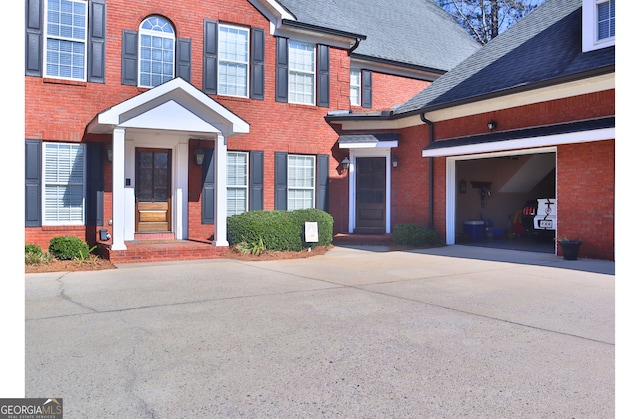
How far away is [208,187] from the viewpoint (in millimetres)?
13680

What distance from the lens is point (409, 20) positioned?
2131cm

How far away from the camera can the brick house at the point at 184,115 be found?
459 inches

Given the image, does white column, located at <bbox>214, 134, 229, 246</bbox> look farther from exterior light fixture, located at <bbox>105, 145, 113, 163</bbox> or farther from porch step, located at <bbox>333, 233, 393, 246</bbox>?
porch step, located at <bbox>333, 233, 393, 246</bbox>

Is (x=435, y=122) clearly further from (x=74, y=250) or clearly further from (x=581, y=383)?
(x=581, y=383)

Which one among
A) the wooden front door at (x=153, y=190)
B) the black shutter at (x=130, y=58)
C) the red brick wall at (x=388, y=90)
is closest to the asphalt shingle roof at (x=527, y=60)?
the red brick wall at (x=388, y=90)

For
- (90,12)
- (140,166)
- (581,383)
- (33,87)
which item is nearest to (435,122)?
(140,166)

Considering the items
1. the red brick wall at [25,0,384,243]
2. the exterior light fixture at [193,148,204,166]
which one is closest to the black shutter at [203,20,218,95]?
the red brick wall at [25,0,384,243]

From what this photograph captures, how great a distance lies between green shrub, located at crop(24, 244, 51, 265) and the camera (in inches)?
405

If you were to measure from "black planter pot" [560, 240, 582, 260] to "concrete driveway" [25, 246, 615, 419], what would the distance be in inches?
89.7

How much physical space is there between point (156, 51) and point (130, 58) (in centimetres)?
75

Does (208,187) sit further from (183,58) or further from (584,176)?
(584,176)

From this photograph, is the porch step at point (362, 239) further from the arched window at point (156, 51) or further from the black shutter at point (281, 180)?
the arched window at point (156, 51)

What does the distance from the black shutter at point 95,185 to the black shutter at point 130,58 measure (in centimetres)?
179
